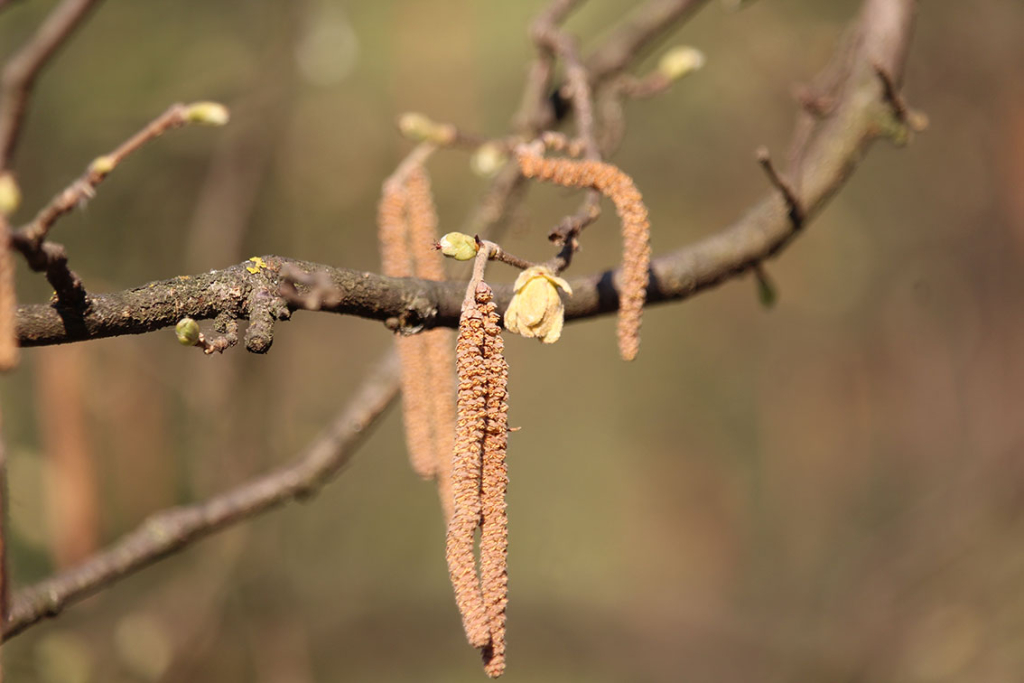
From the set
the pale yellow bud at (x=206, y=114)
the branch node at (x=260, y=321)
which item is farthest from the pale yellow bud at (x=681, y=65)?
the branch node at (x=260, y=321)

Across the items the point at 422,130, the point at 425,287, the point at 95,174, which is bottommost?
the point at 425,287

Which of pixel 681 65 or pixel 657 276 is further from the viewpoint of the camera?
pixel 681 65

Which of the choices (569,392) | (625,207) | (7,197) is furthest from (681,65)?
(569,392)

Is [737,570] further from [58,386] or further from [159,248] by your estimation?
[58,386]

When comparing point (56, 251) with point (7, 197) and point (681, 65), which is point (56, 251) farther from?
point (681, 65)

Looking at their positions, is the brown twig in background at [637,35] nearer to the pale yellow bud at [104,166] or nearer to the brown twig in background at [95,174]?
the brown twig in background at [95,174]

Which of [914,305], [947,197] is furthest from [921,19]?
[914,305]
